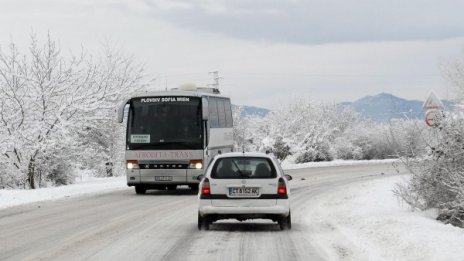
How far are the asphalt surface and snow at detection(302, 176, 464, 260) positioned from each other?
14.2 inches

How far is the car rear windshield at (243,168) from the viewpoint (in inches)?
535

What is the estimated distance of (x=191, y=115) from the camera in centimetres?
2455

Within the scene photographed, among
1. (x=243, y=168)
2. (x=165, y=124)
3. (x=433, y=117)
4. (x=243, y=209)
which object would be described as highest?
(x=165, y=124)

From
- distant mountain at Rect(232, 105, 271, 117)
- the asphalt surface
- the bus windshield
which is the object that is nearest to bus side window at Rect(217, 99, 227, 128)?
the bus windshield

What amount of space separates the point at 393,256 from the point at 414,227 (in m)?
2.17

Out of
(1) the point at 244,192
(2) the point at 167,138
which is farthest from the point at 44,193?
(1) the point at 244,192

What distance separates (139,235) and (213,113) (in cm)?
1367

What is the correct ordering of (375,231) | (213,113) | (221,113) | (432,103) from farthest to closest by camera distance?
(221,113) → (213,113) → (432,103) → (375,231)

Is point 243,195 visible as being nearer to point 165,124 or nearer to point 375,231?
point 375,231

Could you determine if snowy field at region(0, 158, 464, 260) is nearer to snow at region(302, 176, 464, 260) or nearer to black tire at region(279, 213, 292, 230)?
snow at region(302, 176, 464, 260)

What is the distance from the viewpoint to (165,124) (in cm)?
2450

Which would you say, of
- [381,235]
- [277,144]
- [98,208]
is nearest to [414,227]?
[381,235]

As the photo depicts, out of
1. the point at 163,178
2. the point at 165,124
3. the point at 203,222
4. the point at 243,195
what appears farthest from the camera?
the point at 165,124

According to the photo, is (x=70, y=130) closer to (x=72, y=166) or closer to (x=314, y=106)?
(x=72, y=166)
